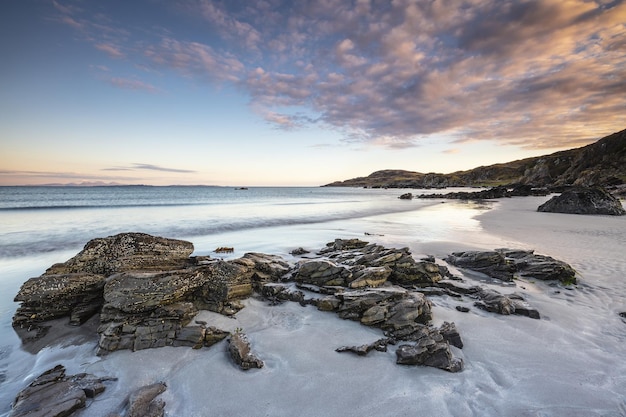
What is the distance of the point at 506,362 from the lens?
6.20 meters

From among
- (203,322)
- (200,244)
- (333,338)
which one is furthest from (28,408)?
(200,244)

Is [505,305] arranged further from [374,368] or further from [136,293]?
[136,293]

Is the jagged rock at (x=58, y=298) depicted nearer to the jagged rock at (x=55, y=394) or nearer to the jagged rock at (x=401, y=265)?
the jagged rock at (x=55, y=394)

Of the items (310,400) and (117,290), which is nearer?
(310,400)

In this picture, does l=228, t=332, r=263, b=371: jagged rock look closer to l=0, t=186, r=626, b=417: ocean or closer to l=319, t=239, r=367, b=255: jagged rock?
l=0, t=186, r=626, b=417: ocean

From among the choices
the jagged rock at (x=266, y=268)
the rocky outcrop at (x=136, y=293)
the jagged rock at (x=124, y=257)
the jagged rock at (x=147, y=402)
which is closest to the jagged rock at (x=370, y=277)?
the jagged rock at (x=266, y=268)

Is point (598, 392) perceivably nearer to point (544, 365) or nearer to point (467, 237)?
point (544, 365)

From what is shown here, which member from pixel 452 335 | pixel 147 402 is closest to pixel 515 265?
pixel 452 335

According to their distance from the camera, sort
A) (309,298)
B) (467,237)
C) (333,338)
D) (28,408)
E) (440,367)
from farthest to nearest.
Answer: (467,237) → (309,298) → (333,338) → (440,367) → (28,408)

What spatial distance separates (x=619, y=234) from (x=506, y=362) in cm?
2012

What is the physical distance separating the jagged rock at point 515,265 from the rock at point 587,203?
81.8ft

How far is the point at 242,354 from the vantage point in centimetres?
637

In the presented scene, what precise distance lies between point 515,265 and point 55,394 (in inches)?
595

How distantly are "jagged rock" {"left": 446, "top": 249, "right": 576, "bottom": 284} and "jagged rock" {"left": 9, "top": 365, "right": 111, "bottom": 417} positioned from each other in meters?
13.1
